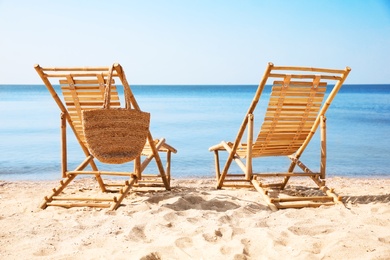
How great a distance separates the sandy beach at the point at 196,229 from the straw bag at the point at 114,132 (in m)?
0.49

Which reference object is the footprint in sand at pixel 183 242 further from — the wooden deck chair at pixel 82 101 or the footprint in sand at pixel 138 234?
the wooden deck chair at pixel 82 101

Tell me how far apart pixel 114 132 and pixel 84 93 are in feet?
1.89

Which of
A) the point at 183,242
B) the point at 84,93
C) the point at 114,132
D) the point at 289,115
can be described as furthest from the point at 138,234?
the point at 289,115

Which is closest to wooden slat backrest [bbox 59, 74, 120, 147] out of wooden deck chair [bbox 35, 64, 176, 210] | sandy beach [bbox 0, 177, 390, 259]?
wooden deck chair [bbox 35, 64, 176, 210]

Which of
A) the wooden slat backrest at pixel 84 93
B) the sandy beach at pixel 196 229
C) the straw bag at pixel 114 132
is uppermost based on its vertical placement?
the wooden slat backrest at pixel 84 93

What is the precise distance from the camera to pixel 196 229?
3.07 meters

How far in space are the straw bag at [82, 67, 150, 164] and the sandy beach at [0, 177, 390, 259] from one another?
487 mm

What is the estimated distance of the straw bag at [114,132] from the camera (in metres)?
3.70

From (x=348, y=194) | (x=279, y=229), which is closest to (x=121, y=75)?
(x=279, y=229)

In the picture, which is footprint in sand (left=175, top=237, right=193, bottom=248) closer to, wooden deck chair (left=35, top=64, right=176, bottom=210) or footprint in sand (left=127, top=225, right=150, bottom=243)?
footprint in sand (left=127, top=225, right=150, bottom=243)

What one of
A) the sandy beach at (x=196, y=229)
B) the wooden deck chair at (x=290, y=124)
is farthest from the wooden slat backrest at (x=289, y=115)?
the sandy beach at (x=196, y=229)

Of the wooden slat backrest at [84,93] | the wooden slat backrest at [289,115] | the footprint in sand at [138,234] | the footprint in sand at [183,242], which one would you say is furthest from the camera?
the wooden slat backrest at [289,115]

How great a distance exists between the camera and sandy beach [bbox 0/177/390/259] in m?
2.65

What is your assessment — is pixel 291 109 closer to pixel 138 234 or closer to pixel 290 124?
pixel 290 124
